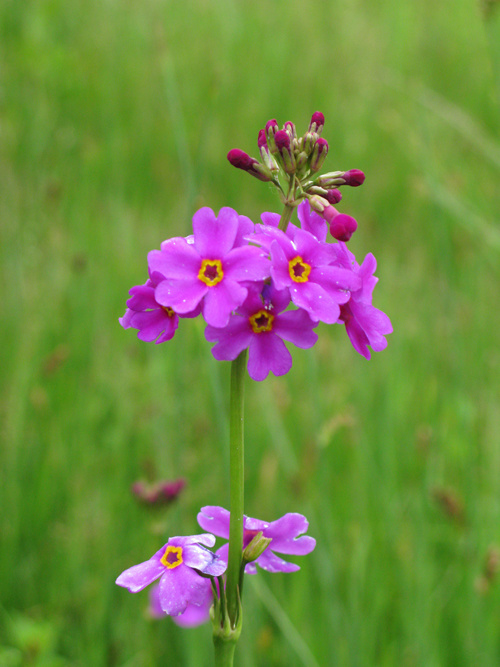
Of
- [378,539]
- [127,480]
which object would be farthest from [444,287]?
[127,480]

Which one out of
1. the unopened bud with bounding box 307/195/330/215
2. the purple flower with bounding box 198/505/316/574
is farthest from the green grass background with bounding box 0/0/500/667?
the unopened bud with bounding box 307/195/330/215

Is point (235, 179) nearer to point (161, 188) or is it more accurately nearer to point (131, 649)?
point (161, 188)

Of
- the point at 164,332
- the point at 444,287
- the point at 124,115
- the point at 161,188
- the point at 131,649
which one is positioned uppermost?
the point at 124,115

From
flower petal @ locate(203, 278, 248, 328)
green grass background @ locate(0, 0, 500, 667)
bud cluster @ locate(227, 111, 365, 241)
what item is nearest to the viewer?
flower petal @ locate(203, 278, 248, 328)

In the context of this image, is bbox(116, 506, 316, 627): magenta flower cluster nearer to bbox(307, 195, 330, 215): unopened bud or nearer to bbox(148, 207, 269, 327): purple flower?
bbox(148, 207, 269, 327): purple flower

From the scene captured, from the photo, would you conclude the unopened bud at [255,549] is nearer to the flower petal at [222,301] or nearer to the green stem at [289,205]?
the flower petal at [222,301]

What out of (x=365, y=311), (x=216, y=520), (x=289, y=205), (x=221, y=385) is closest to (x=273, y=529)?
(x=216, y=520)
